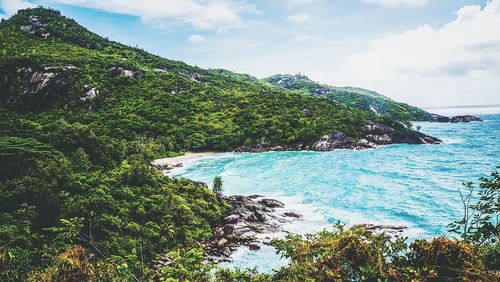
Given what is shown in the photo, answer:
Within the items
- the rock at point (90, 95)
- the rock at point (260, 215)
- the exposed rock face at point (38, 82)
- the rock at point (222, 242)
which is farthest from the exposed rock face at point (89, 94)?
the rock at point (222, 242)

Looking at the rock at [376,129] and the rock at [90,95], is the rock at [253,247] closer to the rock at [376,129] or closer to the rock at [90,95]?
the rock at [376,129]

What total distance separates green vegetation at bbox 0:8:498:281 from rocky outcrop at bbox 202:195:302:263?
1107mm

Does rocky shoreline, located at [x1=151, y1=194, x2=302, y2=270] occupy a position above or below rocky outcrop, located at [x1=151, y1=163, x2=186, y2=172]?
below

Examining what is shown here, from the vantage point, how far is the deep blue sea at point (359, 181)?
29.5 metres

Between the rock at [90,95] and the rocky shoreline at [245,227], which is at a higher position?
the rock at [90,95]

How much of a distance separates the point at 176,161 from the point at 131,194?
38476 millimetres

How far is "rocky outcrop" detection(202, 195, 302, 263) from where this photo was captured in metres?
22.6

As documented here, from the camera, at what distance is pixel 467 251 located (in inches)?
233

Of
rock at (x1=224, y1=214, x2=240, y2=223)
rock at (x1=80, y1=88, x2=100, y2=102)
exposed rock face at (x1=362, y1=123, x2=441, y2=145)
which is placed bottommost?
rock at (x1=224, y1=214, x2=240, y2=223)

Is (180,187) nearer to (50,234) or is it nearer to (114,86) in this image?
(50,234)

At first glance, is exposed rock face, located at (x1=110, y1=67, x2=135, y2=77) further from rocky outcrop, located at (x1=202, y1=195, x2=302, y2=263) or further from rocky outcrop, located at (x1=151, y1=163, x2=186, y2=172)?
rocky outcrop, located at (x1=202, y1=195, x2=302, y2=263)

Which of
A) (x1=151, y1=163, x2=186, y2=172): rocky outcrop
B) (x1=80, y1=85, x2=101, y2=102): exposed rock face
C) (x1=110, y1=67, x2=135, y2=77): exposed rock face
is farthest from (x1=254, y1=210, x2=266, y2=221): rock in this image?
(x1=110, y1=67, x2=135, y2=77): exposed rock face

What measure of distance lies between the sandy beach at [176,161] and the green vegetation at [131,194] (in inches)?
130

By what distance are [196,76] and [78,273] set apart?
450ft
